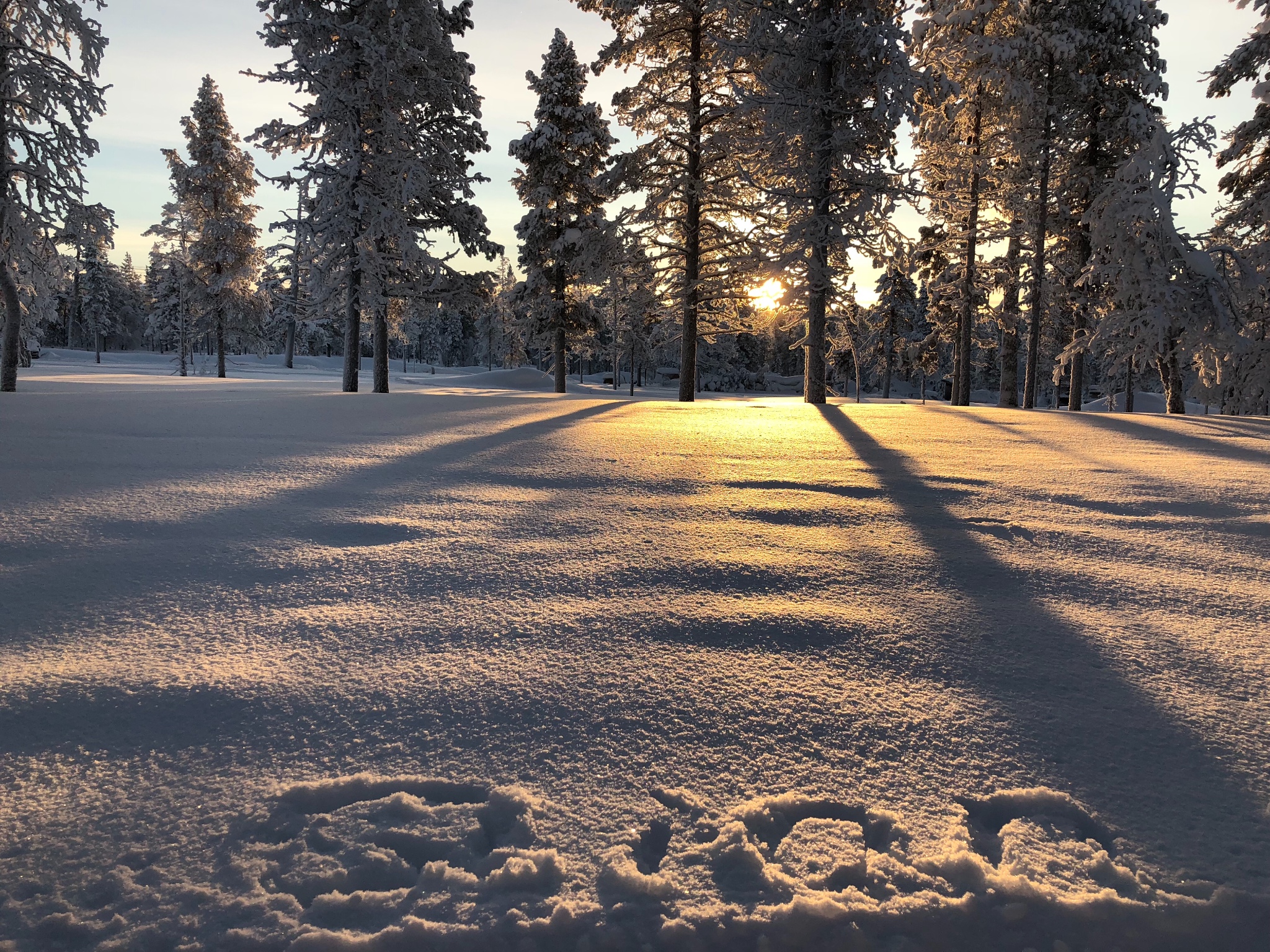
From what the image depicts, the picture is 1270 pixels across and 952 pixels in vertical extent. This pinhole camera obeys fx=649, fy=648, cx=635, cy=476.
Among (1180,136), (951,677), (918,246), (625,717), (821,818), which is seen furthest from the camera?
(1180,136)

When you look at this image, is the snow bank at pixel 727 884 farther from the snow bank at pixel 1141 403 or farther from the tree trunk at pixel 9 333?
the snow bank at pixel 1141 403

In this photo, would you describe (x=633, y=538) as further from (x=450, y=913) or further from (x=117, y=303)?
(x=117, y=303)

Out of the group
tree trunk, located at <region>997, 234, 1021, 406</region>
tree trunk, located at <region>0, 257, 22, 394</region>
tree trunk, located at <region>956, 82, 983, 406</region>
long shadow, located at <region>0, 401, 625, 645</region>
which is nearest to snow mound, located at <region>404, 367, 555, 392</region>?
tree trunk, located at <region>956, 82, 983, 406</region>

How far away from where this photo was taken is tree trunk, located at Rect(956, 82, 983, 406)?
1733 centimetres

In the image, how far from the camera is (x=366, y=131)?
1513 cm

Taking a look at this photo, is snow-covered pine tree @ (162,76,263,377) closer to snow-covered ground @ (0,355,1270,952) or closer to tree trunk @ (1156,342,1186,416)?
snow-covered ground @ (0,355,1270,952)

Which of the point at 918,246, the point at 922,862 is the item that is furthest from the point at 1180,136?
the point at 922,862

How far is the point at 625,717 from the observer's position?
1.81m

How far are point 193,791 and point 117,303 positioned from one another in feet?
301

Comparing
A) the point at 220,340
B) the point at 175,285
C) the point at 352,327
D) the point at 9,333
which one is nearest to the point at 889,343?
the point at 352,327

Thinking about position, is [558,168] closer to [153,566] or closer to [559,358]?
[559,358]

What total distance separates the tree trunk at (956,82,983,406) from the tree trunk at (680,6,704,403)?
752cm

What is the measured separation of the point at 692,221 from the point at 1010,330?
394 inches

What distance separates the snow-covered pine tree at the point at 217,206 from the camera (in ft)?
94.4
